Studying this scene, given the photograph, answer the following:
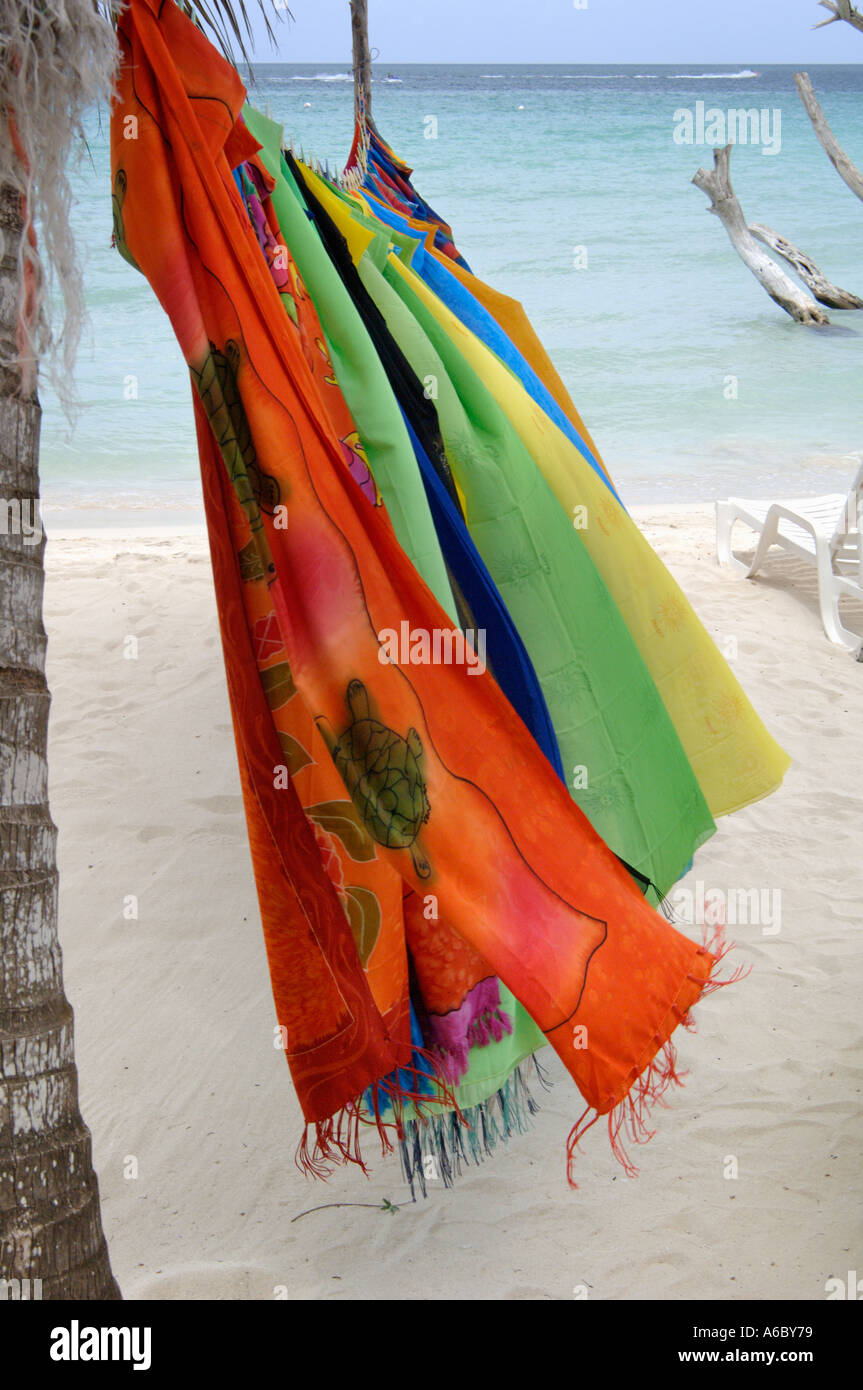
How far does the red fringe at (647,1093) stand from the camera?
1.51 m

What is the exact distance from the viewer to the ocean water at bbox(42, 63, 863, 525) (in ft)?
27.2

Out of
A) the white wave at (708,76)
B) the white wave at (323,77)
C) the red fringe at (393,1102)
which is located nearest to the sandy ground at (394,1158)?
the red fringe at (393,1102)

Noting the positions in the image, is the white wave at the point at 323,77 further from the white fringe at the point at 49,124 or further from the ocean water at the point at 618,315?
the white fringe at the point at 49,124

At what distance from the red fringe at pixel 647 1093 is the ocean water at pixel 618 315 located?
3.67 feet

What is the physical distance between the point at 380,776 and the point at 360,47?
259cm

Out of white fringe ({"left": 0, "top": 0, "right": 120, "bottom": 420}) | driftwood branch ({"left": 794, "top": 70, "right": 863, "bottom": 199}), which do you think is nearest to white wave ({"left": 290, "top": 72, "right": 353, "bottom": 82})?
driftwood branch ({"left": 794, "top": 70, "right": 863, "bottom": 199})

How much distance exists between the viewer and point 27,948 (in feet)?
3.73

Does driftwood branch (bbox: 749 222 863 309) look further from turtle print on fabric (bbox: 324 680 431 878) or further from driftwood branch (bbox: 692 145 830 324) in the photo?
turtle print on fabric (bbox: 324 680 431 878)

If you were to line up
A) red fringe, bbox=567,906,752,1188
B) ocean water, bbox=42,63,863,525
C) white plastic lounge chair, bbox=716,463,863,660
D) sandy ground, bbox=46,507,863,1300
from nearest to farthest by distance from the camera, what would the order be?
red fringe, bbox=567,906,752,1188 → sandy ground, bbox=46,507,863,1300 → white plastic lounge chair, bbox=716,463,863,660 → ocean water, bbox=42,63,863,525

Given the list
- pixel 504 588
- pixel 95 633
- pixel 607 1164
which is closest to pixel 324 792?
pixel 504 588

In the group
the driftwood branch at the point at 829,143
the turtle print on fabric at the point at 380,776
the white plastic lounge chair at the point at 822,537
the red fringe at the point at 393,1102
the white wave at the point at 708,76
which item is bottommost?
the red fringe at the point at 393,1102

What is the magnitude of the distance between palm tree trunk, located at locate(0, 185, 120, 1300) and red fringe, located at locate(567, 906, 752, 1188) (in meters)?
0.66

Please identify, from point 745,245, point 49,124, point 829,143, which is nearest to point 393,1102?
point 49,124

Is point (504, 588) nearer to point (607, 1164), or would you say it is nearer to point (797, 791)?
point (607, 1164)
